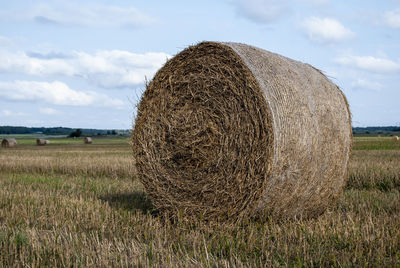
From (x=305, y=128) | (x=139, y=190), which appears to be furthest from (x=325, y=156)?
(x=139, y=190)

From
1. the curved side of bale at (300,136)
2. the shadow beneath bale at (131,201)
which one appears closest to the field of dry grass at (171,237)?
the shadow beneath bale at (131,201)

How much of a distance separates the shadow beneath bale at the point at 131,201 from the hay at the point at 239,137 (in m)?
0.57

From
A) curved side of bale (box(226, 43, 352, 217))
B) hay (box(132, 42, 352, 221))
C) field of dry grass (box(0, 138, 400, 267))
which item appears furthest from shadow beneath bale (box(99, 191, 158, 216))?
curved side of bale (box(226, 43, 352, 217))

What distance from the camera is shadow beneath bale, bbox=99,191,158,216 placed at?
7109 millimetres

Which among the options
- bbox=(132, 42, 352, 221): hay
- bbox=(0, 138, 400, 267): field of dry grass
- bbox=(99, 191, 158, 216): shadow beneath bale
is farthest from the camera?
bbox=(99, 191, 158, 216): shadow beneath bale

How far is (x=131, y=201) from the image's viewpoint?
25.6 feet

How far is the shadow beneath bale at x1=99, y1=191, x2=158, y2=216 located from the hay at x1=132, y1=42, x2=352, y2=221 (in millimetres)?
569

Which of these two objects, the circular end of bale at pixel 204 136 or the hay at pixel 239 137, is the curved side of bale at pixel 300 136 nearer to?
the hay at pixel 239 137

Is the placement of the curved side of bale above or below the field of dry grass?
above

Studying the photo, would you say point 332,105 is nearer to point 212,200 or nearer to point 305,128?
point 305,128

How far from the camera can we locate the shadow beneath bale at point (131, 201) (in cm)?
711

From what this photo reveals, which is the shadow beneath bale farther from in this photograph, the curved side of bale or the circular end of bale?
the curved side of bale

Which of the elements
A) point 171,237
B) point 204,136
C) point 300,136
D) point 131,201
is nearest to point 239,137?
point 204,136

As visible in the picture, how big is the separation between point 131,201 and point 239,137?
2963mm
